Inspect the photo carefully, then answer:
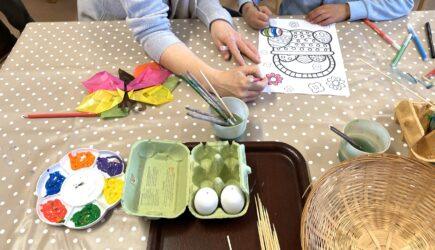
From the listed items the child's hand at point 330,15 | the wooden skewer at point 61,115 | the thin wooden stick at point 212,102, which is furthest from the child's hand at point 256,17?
the wooden skewer at point 61,115

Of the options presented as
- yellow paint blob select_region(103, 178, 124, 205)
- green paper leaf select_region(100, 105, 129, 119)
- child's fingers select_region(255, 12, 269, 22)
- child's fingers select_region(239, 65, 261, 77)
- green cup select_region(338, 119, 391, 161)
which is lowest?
yellow paint blob select_region(103, 178, 124, 205)

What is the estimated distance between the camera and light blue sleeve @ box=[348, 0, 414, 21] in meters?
0.85

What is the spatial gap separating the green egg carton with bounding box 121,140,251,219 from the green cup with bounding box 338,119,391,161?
17cm

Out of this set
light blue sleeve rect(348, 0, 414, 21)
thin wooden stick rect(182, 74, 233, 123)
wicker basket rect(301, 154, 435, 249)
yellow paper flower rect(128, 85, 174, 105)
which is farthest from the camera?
light blue sleeve rect(348, 0, 414, 21)

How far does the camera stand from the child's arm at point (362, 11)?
0.85 meters

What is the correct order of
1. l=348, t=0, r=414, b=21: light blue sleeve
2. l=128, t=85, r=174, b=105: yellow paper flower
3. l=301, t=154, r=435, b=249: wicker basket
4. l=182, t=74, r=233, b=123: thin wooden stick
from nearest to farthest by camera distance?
l=301, t=154, r=435, b=249: wicker basket, l=182, t=74, r=233, b=123: thin wooden stick, l=128, t=85, r=174, b=105: yellow paper flower, l=348, t=0, r=414, b=21: light blue sleeve

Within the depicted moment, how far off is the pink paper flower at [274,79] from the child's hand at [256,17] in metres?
0.17

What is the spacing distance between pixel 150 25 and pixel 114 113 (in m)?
0.24

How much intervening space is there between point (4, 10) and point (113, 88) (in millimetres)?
646

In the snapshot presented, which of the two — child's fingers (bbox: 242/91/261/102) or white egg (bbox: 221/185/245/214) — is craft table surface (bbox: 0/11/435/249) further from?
white egg (bbox: 221/185/245/214)

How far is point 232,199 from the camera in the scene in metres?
0.52

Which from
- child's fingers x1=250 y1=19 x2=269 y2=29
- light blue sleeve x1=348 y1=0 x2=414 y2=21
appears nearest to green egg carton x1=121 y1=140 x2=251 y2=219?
child's fingers x1=250 y1=19 x2=269 y2=29

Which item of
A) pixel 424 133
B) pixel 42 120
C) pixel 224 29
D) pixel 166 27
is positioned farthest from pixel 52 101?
pixel 424 133

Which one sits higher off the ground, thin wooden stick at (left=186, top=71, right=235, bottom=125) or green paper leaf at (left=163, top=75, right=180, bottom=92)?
thin wooden stick at (left=186, top=71, right=235, bottom=125)
